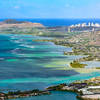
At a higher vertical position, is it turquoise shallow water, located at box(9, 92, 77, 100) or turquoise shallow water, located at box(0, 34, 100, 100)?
turquoise shallow water, located at box(0, 34, 100, 100)

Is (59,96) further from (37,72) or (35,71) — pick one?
(35,71)

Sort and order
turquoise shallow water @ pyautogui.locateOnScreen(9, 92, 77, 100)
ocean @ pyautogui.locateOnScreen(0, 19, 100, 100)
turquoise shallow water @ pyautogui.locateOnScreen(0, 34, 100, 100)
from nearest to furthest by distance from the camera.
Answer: turquoise shallow water @ pyautogui.locateOnScreen(9, 92, 77, 100) → ocean @ pyautogui.locateOnScreen(0, 19, 100, 100) → turquoise shallow water @ pyautogui.locateOnScreen(0, 34, 100, 100)

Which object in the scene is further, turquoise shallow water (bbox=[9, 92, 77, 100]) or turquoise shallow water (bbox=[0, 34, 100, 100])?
turquoise shallow water (bbox=[0, 34, 100, 100])

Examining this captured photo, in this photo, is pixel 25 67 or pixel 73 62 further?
pixel 73 62

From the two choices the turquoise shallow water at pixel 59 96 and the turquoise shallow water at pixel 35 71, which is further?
the turquoise shallow water at pixel 35 71

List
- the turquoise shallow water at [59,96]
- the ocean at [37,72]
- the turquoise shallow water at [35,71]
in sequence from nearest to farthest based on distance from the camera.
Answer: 1. the turquoise shallow water at [59,96]
2. the ocean at [37,72]
3. the turquoise shallow water at [35,71]

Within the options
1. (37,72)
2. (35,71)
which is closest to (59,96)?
(37,72)

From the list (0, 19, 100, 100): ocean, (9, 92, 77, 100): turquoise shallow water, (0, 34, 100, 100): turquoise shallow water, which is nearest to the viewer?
(9, 92, 77, 100): turquoise shallow water

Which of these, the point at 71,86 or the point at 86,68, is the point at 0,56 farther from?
the point at 71,86

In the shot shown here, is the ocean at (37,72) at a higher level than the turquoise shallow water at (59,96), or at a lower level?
higher

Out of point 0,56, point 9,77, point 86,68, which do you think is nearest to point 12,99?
point 9,77

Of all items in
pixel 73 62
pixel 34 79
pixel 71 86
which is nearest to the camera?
pixel 71 86
